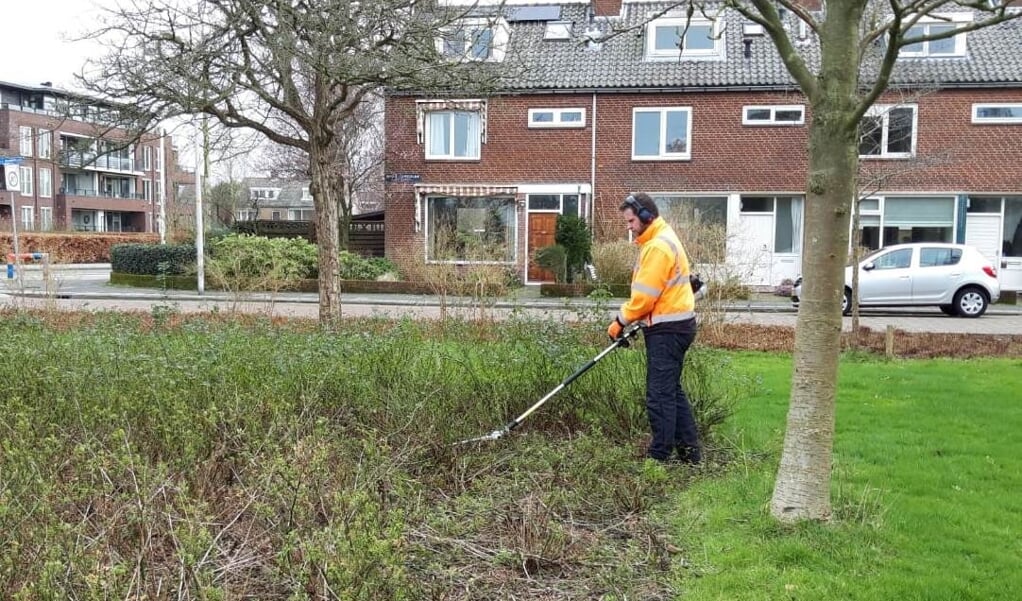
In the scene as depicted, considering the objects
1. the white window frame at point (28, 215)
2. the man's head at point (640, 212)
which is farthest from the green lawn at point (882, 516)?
the white window frame at point (28, 215)

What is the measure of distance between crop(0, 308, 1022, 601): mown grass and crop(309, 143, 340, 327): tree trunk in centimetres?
385

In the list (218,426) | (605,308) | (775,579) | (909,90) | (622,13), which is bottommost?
(775,579)

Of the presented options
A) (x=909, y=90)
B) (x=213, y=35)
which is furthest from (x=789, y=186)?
(x=213, y=35)

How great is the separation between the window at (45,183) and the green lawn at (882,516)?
2607 inches

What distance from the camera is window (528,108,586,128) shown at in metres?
23.8

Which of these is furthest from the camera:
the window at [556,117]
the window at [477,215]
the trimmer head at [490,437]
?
the window at [477,215]

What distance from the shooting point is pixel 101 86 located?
366 inches

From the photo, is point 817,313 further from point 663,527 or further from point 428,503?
point 428,503

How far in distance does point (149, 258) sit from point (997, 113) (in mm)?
23484

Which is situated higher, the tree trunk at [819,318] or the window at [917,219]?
the window at [917,219]

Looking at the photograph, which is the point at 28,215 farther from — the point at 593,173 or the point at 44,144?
the point at 593,173

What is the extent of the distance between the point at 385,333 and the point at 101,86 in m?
5.41

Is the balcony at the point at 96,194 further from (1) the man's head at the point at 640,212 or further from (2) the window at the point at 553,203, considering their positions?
(1) the man's head at the point at 640,212

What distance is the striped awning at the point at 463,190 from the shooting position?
24016mm
